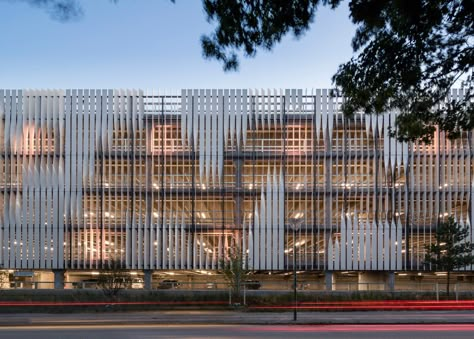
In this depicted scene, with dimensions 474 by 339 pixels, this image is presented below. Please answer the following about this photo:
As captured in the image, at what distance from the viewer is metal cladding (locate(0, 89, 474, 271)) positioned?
54.2 meters

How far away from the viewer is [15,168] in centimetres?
5544

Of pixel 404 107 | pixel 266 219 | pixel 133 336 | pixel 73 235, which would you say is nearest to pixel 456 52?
pixel 404 107

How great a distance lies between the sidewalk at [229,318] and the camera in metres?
27.9

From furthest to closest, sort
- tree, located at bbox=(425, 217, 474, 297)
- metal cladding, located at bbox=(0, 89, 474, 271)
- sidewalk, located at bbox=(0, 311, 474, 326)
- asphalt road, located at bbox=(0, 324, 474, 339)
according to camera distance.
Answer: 1. metal cladding, located at bbox=(0, 89, 474, 271)
2. tree, located at bbox=(425, 217, 474, 297)
3. sidewalk, located at bbox=(0, 311, 474, 326)
4. asphalt road, located at bbox=(0, 324, 474, 339)

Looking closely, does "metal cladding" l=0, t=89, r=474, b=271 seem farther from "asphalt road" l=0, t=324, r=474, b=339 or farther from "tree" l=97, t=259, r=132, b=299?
"asphalt road" l=0, t=324, r=474, b=339

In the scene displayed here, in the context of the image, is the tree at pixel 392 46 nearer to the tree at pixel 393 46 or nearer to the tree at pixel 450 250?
the tree at pixel 393 46

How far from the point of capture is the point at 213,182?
54875 millimetres

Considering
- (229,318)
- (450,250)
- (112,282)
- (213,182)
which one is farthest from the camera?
(213,182)

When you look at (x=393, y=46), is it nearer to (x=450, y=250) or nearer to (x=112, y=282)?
(x=112, y=282)

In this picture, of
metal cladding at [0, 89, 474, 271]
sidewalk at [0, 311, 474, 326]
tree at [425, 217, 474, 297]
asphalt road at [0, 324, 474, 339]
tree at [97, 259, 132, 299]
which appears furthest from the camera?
metal cladding at [0, 89, 474, 271]

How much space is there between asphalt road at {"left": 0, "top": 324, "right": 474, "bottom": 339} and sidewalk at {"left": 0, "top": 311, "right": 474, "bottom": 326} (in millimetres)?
880

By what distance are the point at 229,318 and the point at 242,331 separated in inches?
210

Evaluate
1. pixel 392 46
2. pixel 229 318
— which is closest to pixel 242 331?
pixel 229 318

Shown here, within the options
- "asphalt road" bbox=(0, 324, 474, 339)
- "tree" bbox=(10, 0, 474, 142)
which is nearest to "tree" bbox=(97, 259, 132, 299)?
"asphalt road" bbox=(0, 324, 474, 339)
